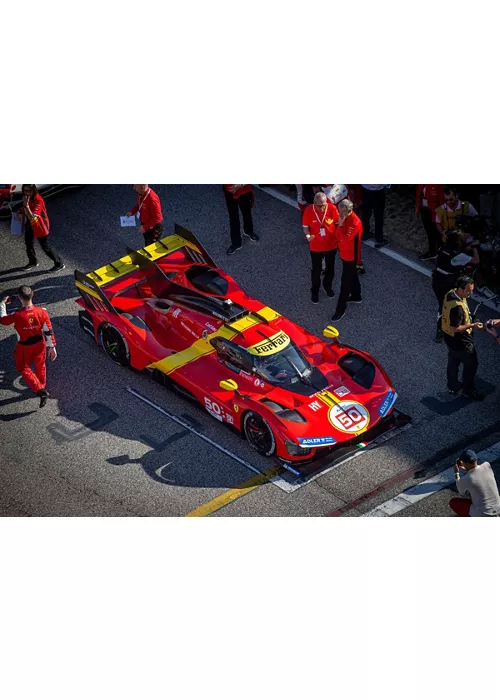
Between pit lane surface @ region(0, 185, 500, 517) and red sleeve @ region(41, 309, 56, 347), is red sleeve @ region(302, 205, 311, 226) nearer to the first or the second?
pit lane surface @ region(0, 185, 500, 517)

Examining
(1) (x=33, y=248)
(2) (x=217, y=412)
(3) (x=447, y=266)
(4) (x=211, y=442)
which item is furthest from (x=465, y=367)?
Answer: (1) (x=33, y=248)

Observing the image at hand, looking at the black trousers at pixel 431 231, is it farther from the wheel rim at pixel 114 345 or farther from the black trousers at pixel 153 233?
the wheel rim at pixel 114 345

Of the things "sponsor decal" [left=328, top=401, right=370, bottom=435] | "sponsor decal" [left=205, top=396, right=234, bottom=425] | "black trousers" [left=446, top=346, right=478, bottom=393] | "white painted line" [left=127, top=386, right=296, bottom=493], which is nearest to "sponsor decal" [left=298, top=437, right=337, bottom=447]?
"sponsor decal" [left=328, top=401, right=370, bottom=435]

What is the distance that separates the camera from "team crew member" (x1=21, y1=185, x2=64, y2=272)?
19938mm

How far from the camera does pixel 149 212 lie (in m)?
20.0

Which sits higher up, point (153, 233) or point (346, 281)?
point (153, 233)

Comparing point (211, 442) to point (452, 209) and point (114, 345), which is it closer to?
point (114, 345)

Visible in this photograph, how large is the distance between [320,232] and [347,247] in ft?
1.65

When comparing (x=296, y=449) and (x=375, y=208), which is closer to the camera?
(x=296, y=449)

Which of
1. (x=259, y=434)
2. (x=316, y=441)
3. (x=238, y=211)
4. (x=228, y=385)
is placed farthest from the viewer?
(x=238, y=211)

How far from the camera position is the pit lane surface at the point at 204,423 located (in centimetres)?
1595

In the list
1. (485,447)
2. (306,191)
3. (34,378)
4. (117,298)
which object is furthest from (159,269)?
(485,447)

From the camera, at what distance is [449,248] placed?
1834 cm

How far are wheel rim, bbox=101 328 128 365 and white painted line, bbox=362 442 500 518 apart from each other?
4.58 metres
